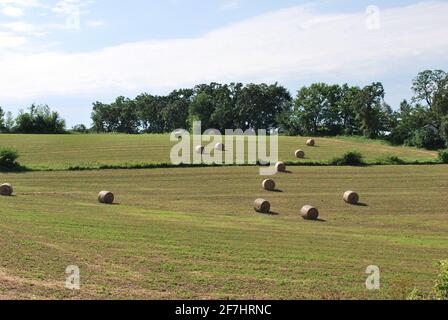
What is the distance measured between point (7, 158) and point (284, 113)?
9759cm

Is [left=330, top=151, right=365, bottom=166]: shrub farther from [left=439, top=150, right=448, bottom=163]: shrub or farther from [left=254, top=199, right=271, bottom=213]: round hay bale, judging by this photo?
[left=254, top=199, right=271, bottom=213]: round hay bale

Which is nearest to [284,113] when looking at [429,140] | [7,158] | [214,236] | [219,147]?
[429,140]

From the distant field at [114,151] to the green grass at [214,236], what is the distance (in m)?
7.38

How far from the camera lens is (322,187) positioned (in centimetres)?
4506

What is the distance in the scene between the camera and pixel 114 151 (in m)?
64.3

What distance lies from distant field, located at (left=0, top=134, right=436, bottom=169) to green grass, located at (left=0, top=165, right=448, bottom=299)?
291 inches

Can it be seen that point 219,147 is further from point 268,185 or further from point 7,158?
point 7,158

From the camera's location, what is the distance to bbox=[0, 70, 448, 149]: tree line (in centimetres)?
9612

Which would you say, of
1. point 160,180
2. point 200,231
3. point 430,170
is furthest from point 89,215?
point 430,170

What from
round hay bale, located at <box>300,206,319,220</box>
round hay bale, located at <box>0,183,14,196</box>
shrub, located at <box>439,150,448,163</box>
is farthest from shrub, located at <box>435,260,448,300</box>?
shrub, located at <box>439,150,448,163</box>

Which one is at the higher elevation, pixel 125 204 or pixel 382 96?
pixel 382 96
